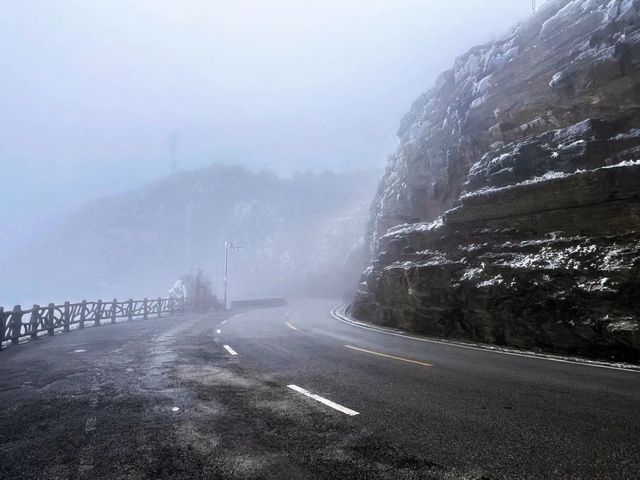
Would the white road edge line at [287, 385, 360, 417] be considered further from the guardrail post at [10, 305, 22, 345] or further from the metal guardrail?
the guardrail post at [10, 305, 22, 345]

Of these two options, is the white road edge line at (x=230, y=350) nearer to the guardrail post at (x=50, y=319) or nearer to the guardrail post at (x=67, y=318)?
the guardrail post at (x=50, y=319)

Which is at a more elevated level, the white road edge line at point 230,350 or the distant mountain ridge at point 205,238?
the distant mountain ridge at point 205,238

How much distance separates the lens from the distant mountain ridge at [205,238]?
3834 inches

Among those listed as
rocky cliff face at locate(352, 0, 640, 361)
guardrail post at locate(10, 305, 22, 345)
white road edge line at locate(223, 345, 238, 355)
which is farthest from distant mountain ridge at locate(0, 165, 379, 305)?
white road edge line at locate(223, 345, 238, 355)

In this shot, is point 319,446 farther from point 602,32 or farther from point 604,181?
point 602,32

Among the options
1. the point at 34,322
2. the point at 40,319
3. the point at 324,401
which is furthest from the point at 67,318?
the point at 324,401

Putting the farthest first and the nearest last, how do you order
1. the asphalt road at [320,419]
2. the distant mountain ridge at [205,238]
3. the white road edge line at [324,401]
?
the distant mountain ridge at [205,238] → the white road edge line at [324,401] → the asphalt road at [320,419]

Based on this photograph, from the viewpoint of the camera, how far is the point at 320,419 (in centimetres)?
527

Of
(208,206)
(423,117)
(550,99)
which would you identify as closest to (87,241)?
(208,206)

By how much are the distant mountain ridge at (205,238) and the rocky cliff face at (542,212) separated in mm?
51038

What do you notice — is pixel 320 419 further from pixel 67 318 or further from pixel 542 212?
pixel 67 318

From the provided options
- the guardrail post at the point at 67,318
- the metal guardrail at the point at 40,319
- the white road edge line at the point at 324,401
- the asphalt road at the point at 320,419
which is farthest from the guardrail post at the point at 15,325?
the white road edge line at the point at 324,401

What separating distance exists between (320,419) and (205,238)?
445ft

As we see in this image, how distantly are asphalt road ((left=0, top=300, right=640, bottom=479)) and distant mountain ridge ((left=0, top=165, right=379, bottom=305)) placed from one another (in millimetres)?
65070
